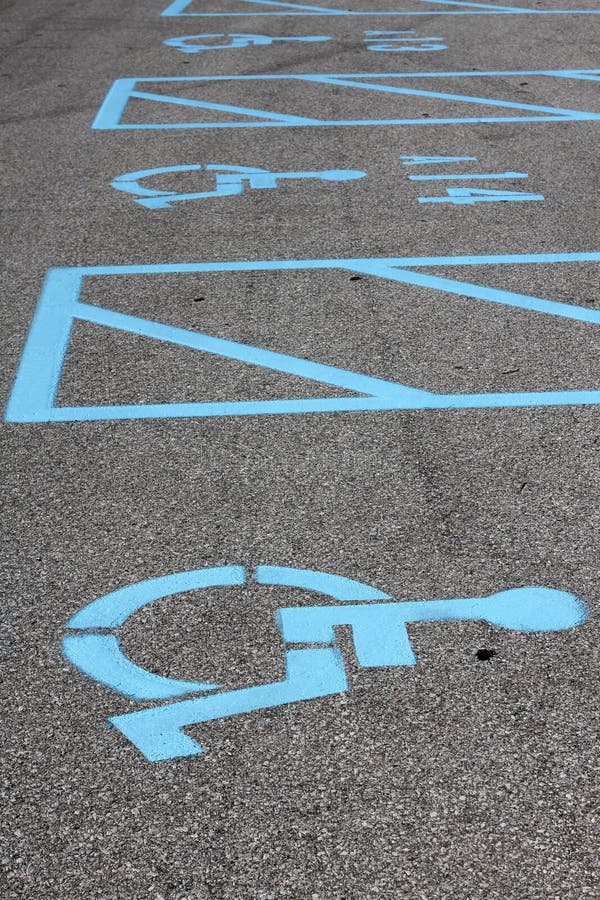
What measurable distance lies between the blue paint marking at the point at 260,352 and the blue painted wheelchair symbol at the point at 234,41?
25.5 feet

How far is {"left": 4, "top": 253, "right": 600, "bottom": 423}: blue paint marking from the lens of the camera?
5.08 metres

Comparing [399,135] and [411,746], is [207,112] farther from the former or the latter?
[411,746]

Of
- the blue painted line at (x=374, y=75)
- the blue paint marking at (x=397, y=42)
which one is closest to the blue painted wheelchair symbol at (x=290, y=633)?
the blue painted line at (x=374, y=75)

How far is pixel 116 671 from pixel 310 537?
3.20ft

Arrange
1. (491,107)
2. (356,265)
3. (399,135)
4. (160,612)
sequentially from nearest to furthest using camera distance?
(160,612) < (356,265) < (399,135) < (491,107)

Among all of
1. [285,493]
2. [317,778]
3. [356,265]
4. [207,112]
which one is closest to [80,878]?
[317,778]

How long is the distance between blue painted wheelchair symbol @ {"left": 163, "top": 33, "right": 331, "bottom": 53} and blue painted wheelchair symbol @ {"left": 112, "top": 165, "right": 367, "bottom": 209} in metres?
5.39

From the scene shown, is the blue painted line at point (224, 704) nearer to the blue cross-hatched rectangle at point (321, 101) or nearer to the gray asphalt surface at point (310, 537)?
the gray asphalt surface at point (310, 537)

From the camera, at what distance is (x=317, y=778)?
118 inches

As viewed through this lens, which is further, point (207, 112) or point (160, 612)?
point (207, 112)

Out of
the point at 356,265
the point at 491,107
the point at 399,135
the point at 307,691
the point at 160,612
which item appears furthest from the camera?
the point at 491,107

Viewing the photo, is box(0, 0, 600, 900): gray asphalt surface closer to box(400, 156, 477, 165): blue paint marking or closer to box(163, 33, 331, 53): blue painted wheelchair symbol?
box(400, 156, 477, 165): blue paint marking

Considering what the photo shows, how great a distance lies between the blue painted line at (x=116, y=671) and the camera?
335 cm

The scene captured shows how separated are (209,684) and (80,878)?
2.59 feet
